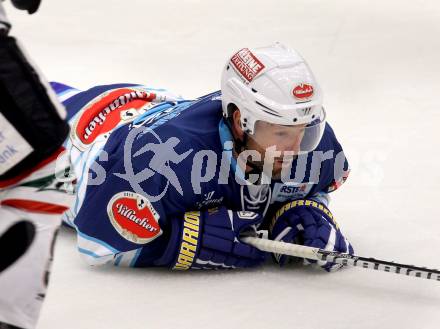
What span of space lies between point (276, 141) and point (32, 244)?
3.48 feet

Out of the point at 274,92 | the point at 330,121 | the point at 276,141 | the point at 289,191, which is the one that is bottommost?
the point at 330,121

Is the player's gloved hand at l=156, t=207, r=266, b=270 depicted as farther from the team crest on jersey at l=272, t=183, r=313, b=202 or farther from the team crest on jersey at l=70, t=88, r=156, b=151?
the team crest on jersey at l=70, t=88, r=156, b=151

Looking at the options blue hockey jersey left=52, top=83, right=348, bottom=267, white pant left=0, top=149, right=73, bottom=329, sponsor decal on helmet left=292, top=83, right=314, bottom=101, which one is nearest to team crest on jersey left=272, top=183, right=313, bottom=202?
blue hockey jersey left=52, top=83, right=348, bottom=267

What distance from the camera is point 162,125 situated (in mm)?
2607

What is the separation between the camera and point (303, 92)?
8.06 ft

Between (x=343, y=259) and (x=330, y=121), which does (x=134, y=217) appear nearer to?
(x=343, y=259)

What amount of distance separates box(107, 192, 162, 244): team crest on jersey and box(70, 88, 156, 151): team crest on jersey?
38 centimetres

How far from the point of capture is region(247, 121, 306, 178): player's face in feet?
8.23

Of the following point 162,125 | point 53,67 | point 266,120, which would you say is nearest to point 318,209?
point 266,120

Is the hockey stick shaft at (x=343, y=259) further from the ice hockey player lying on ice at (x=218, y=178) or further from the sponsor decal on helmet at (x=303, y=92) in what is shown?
the sponsor decal on helmet at (x=303, y=92)

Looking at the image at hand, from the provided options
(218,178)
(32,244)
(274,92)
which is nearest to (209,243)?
(218,178)

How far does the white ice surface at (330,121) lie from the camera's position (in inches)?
92.7

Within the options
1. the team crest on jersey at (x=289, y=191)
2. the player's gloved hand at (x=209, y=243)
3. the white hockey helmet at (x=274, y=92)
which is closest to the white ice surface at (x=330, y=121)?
the player's gloved hand at (x=209, y=243)

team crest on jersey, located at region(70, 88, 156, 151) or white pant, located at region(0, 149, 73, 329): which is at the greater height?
white pant, located at region(0, 149, 73, 329)
